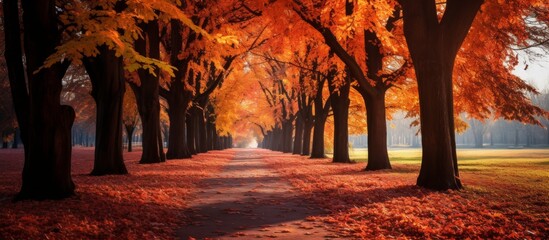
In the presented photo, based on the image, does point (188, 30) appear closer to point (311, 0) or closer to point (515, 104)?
point (311, 0)

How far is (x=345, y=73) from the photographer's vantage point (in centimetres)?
2111

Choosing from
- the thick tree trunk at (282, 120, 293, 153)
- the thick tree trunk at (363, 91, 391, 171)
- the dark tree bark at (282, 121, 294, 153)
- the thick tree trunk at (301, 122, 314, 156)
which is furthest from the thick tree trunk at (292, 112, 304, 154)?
the thick tree trunk at (363, 91, 391, 171)

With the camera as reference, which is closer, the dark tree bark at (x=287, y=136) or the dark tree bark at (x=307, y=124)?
the dark tree bark at (x=307, y=124)

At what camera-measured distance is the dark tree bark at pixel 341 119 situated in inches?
924

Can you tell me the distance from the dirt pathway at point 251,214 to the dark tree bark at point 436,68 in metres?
3.69

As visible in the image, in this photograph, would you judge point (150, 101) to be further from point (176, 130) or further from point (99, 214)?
point (99, 214)

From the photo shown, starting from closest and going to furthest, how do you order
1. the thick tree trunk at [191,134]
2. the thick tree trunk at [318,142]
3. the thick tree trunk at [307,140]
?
the thick tree trunk at [318,142] < the thick tree trunk at [191,134] < the thick tree trunk at [307,140]

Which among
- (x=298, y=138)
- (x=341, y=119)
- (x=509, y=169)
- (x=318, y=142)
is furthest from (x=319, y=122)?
(x=509, y=169)

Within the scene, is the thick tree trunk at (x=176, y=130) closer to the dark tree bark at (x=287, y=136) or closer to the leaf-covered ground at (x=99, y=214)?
the leaf-covered ground at (x=99, y=214)

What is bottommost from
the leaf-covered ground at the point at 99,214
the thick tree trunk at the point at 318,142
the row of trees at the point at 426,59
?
the leaf-covered ground at the point at 99,214

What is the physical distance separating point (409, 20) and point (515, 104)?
10.2 meters

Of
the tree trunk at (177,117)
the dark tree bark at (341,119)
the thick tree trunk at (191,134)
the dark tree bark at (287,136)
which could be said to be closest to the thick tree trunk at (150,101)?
the tree trunk at (177,117)

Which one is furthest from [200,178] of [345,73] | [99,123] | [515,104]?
[515,104]

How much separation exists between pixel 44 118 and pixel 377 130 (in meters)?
12.5
